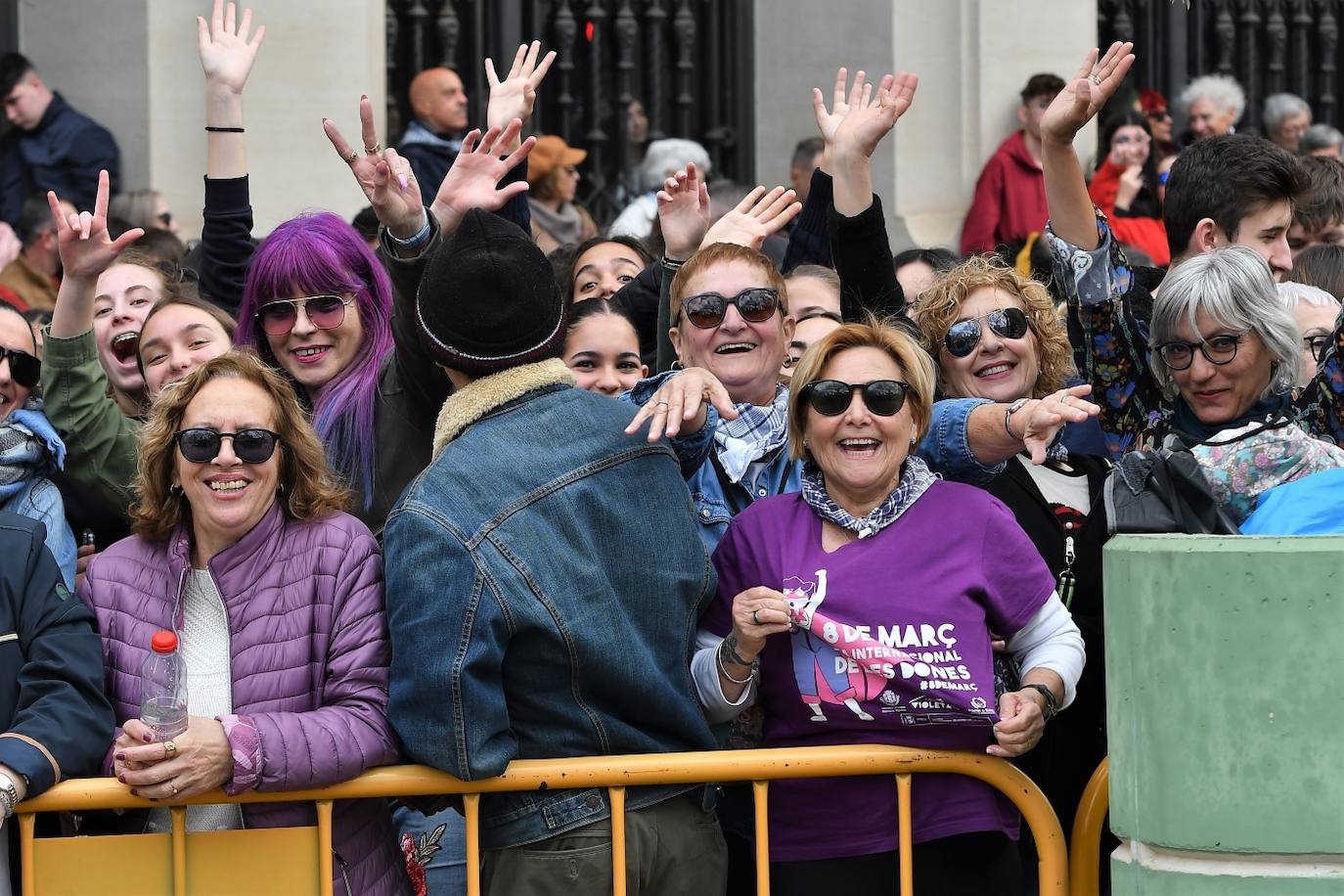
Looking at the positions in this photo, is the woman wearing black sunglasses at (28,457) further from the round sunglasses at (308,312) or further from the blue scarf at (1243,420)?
the blue scarf at (1243,420)

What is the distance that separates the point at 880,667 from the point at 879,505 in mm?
376

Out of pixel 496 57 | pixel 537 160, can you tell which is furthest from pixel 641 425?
pixel 496 57

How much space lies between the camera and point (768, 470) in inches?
176

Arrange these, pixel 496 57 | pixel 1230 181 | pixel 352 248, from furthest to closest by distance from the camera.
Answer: pixel 496 57, pixel 1230 181, pixel 352 248

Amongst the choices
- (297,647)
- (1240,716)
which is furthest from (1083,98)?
(297,647)

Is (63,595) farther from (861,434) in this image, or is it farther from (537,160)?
(537,160)

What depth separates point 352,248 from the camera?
16.3 ft

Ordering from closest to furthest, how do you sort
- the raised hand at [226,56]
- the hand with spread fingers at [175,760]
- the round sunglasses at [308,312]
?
the hand with spread fingers at [175,760] → the round sunglasses at [308,312] → the raised hand at [226,56]

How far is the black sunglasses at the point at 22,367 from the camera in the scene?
4.75 meters

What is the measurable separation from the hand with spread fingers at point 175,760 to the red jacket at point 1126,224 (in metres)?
6.56

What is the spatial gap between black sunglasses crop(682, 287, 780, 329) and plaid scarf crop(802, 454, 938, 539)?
0.54 meters

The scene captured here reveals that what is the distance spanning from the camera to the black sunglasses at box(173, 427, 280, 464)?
13.3 feet

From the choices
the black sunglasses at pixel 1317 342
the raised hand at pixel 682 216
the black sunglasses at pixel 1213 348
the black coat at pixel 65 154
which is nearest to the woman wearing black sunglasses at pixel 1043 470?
the black sunglasses at pixel 1213 348

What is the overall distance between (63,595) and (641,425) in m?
1.23
